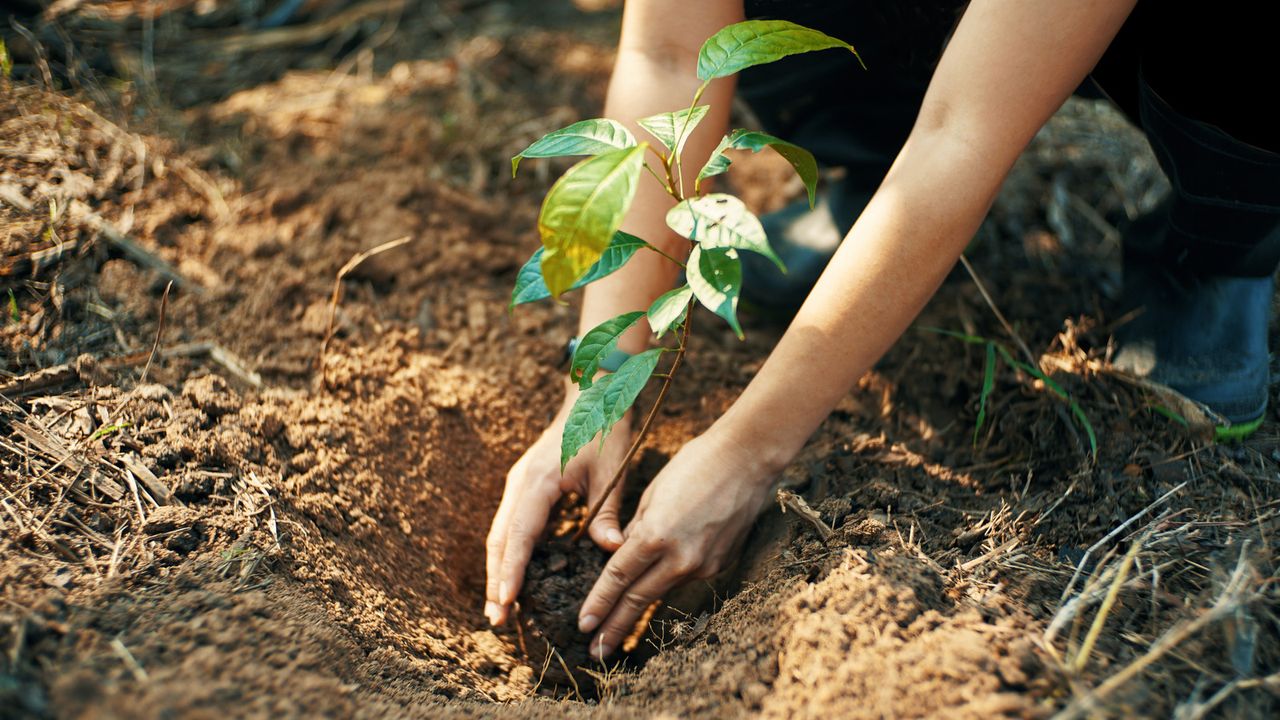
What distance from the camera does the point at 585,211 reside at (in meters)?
0.93

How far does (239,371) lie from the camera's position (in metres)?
1.63

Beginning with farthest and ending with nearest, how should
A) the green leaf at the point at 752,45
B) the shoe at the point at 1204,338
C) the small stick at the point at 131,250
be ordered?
the small stick at the point at 131,250 → the shoe at the point at 1204,338 → the green leaf at the point at 752,45

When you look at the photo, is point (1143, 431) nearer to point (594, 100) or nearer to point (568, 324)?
point (568, 324)

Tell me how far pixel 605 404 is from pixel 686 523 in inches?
10.2

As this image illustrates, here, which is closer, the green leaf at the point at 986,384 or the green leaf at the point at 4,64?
the green leaf at the point at 986,384

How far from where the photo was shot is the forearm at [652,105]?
1.49 meters

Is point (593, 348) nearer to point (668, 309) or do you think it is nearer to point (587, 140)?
point (668, 309)

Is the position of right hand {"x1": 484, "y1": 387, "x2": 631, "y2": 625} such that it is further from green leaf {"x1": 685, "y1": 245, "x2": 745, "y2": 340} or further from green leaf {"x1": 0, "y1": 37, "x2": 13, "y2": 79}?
green leaf {"x1": 0, "y1": 37, "x2": 13, "y2": 79}

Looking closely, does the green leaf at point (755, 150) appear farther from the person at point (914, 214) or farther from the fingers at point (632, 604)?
the fingers at point (632, 604)

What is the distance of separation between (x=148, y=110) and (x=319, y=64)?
599mm

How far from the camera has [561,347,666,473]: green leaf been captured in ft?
3.94

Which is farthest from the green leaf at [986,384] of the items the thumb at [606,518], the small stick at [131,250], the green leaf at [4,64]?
the green leaf at [4,64]

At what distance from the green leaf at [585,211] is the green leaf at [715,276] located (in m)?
0.16

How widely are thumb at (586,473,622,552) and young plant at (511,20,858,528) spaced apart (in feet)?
1.07
